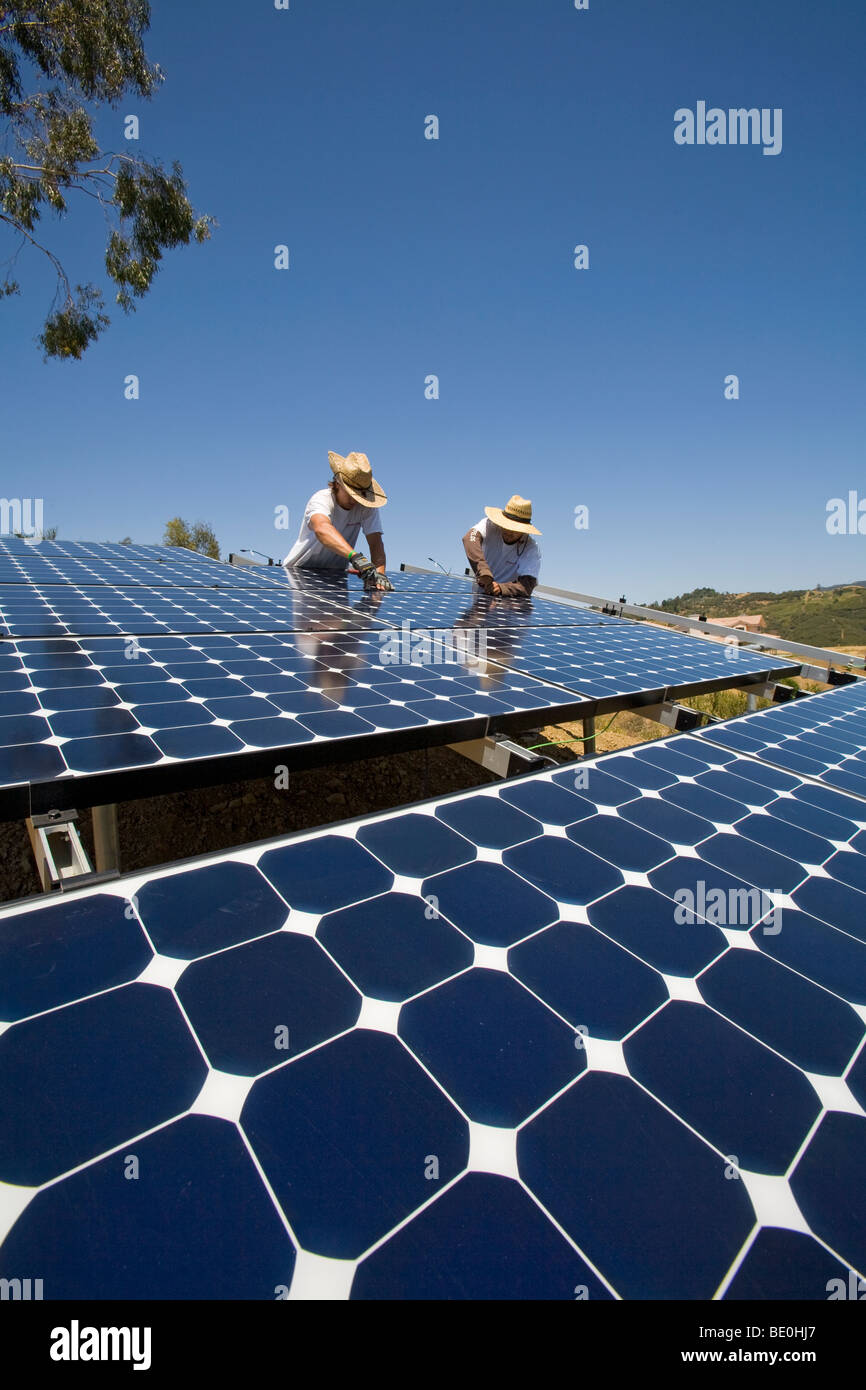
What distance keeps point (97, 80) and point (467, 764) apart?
18.8m

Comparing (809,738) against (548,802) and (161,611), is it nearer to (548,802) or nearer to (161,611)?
(548,802)

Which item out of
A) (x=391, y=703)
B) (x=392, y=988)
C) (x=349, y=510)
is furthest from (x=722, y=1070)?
(x=349, y=510)

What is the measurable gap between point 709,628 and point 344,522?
633cm

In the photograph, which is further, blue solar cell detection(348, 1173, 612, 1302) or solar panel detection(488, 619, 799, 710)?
solar panel detection(488, 619, 799, 710)

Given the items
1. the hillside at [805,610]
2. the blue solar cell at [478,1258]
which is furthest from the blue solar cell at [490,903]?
the hillside at [805,610]

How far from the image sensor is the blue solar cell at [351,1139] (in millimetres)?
845

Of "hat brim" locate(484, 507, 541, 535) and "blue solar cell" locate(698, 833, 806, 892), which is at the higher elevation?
"hat brim" locate(484, 507, 541, 535)

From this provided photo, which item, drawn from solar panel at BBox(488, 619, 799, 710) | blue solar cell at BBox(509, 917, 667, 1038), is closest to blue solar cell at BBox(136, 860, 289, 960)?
blue solar cell at BBox(509, 917, 667, 1038)

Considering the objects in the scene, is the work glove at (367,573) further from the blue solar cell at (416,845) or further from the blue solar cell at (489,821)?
Answer: the blue solar cell at (416,845)

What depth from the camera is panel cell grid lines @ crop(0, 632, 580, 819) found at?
6.77ft

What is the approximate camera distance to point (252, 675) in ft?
10.9

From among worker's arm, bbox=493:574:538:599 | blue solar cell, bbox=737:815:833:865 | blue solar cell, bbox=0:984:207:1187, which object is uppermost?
worker's arm, bbox=493:574:538:599

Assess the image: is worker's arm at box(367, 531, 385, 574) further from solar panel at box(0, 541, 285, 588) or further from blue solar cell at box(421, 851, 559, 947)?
blue solar cell at box(421, 851, 559, 947)

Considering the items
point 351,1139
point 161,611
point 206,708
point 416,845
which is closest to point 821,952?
point 416,845
